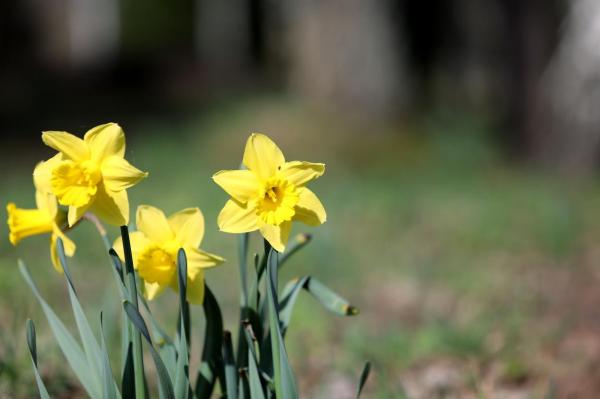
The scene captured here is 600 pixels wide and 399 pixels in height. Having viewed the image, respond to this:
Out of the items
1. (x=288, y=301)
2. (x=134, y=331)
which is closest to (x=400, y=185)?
(x=288, y=301)

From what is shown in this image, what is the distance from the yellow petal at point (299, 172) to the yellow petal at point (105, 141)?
0.95 ft

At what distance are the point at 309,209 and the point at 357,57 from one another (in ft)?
21.2

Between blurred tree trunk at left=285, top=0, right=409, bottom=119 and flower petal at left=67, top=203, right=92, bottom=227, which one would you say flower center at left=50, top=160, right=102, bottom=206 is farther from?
blurred tree trunk at left=285, top=0, right=409, bottom=119

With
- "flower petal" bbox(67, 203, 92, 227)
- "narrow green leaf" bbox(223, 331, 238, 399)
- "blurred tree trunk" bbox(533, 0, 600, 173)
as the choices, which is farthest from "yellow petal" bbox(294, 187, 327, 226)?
"blurred tree trunk" bbox(533, 0, 600, 173)

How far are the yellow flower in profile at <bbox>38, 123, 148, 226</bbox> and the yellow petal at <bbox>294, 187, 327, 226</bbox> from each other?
27cm

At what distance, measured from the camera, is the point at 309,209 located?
4.30 ft

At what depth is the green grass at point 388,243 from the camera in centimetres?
235

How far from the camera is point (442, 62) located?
13.2 metres

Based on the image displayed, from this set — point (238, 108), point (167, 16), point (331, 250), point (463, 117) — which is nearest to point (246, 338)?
point (331, 250)

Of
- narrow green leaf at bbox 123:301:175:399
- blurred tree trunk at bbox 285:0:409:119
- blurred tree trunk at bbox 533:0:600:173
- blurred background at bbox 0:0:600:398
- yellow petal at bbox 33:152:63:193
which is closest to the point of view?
narrow green leaf at bbox 123:301:175:399

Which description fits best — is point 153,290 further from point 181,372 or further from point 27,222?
point 27,222

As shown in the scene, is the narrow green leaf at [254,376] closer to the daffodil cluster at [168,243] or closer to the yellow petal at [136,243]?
the daffodil cluster at [168,243]

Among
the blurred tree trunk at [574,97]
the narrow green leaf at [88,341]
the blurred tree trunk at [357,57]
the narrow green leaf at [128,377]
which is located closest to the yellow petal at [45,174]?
the narrow green leaf at [88,341]

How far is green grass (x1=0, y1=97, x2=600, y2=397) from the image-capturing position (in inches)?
92.4
